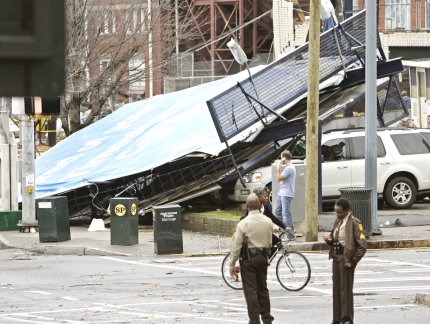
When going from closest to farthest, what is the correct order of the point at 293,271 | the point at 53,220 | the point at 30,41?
the point at 30,41, the point at 293,271, the point at 53,220

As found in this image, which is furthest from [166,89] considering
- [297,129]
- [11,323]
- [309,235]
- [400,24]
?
[11,323]

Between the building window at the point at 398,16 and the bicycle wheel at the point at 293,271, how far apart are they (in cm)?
3465

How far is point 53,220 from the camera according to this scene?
73.6ft

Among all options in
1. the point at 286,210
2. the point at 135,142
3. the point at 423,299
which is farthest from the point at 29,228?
the point at 423,299

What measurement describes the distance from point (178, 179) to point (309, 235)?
20.3 ft

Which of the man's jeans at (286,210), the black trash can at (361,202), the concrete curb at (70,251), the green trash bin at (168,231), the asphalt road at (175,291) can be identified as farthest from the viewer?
the man's jeans at (286,210)

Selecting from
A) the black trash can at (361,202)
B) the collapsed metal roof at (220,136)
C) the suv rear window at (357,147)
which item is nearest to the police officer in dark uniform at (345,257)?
the black trash can at (361,202)

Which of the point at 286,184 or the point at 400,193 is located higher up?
the point at 286,184

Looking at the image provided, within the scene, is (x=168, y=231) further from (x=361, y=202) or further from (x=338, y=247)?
(x=338, y=247)

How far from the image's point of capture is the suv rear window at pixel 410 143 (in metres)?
25.5

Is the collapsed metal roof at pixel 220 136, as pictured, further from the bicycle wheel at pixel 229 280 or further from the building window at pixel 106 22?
the bicycle wheel at pixel 229 280

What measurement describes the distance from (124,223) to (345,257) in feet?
36.3

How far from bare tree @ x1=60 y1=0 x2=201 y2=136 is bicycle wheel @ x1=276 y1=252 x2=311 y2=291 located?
1764 centimetres

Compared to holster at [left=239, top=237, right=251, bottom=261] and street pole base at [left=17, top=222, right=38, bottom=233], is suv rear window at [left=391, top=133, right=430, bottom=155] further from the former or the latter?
holster at [left=239, top=237, right=251, bottom=261]
